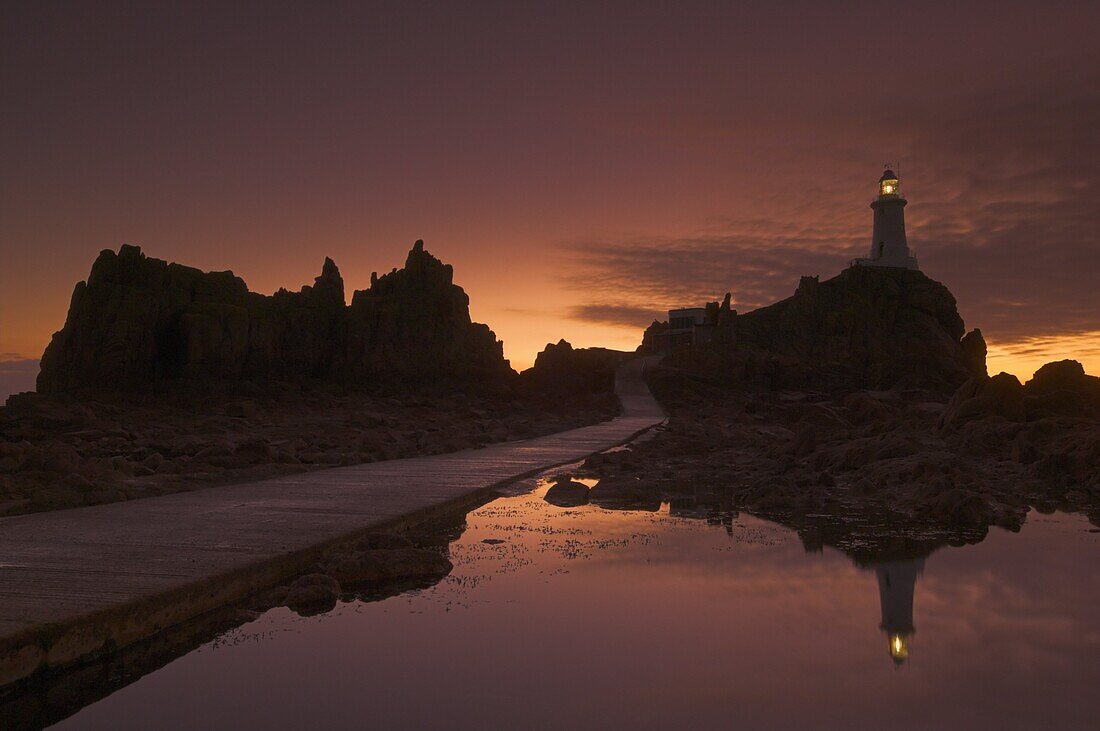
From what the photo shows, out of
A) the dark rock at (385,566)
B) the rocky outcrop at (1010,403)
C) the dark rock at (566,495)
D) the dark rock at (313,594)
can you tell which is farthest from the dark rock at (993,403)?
the dark rock at (313,594)

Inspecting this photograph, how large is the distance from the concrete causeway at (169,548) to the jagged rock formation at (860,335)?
48068 mm

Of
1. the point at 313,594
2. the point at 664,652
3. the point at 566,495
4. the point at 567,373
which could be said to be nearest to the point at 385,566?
the point at 313,594

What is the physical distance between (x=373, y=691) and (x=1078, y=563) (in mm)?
8681

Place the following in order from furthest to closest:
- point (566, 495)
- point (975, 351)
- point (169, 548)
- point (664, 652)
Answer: point (975, 351) → point (566, 495) → point (169, 548) → point (664, 652)

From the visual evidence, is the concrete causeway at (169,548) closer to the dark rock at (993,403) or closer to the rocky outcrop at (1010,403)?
the dark rock at (993,403)

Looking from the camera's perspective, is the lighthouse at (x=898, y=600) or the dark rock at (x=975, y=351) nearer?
the lighthouse at (x=898, y=600)

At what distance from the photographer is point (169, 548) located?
762cm

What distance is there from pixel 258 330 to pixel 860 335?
171ft

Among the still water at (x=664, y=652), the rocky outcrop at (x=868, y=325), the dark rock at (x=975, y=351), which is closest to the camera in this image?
the still water at (x=664, y=652)

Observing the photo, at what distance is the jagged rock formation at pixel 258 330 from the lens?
47.6 metres

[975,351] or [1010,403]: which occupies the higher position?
[975,351]

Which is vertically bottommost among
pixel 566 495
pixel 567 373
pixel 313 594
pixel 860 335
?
pixel 313 594

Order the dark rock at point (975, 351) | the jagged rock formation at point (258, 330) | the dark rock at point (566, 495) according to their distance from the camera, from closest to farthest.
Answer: the dark rock at point (566, 495) → the jagged rock formation at point (258, 330) → the dark rock at point (975, 351)

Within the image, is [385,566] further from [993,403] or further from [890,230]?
[890,230]
